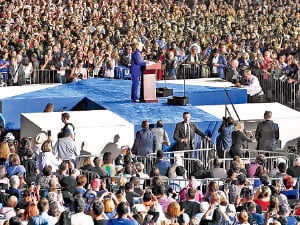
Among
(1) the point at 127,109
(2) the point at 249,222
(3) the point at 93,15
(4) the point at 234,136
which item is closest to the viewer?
(2) the point at 249,222

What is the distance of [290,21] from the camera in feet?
168

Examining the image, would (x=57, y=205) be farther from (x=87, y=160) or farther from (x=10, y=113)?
(x=10, y=113)

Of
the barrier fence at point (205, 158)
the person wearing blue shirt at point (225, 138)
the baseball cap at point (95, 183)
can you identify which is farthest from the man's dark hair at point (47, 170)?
the person wearing blue shirt at point (225, 138)

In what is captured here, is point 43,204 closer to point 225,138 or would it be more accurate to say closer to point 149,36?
point 225,138

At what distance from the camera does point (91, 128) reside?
3216cm

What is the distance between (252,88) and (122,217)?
45.3ft

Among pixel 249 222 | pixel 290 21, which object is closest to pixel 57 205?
pixel 249 222

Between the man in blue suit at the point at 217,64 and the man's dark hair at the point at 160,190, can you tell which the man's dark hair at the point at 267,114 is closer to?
the man's dark hair at the point at 160,190

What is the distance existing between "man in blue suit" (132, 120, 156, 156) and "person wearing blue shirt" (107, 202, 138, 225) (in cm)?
776

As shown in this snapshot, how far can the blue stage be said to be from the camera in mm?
33344

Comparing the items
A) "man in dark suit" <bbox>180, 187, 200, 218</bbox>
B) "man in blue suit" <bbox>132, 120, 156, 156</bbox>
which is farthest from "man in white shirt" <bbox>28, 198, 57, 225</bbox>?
"man in blue suit" <bbox>132, 120, 156, 156</bbox>

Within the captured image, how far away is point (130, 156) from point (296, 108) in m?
9.13

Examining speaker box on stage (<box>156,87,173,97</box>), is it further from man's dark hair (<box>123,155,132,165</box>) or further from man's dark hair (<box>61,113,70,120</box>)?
man's dark hair (<box>123,155,132,165</box>)

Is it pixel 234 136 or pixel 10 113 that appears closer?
pixel 234 136
